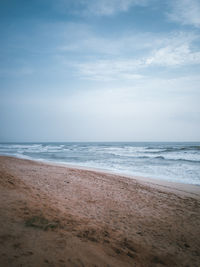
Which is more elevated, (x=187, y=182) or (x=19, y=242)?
(x=19, y=242)

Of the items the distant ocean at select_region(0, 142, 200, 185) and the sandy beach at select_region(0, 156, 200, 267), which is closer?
the sandy beach at select_region(0, 156, 200, 267)

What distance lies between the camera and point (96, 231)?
12.6ft

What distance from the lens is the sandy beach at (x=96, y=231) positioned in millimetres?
2785

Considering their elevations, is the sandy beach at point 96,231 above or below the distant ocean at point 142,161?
above

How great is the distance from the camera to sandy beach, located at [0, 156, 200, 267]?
2.79 m

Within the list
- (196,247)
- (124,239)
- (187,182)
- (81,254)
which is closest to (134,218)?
(124,239)

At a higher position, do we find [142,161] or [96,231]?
[96,231]

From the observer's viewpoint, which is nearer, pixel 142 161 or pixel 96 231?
pixel 96 231

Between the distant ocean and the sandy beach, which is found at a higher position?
the sandy beach

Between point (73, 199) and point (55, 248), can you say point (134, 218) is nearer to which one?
point (73, 199)

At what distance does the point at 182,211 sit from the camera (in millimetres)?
5746

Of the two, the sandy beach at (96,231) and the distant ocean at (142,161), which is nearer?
the sandy beach at (96,231)

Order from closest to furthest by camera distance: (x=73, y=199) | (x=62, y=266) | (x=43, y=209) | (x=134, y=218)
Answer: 1. (x=62, y=266)
2. (x=43, y=209)
3. (x=134, y=218)
4. (x=73, y=199)

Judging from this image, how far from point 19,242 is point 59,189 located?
441 cm
